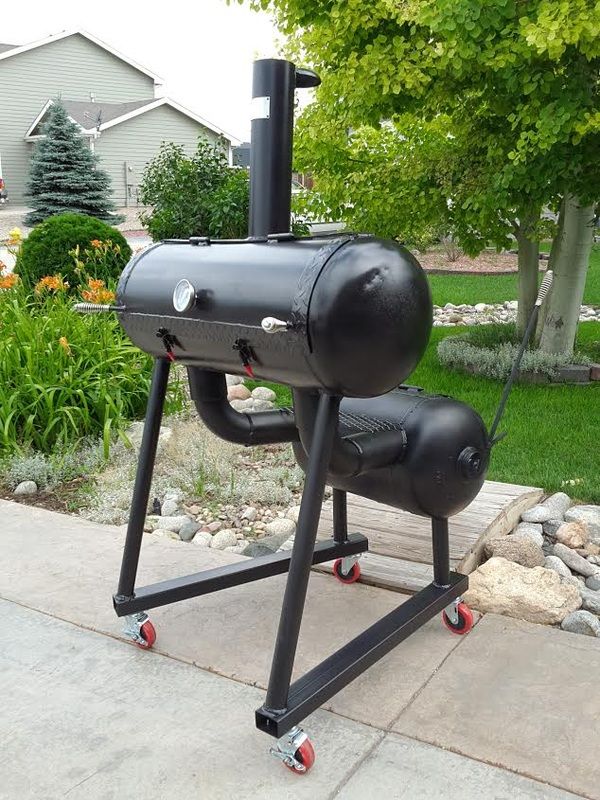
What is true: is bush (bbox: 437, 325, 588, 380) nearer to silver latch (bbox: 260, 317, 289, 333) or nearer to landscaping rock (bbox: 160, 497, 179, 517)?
landscaping rock (bbox: 160, 497, 179, 517)

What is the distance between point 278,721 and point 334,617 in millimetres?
779

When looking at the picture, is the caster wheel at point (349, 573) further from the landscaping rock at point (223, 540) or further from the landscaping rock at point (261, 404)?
the landscaping rock at point (261, 404)

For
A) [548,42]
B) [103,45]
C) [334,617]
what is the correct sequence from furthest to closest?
[103,45], [548,42], [334,617]

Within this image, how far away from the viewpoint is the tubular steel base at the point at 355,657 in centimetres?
198

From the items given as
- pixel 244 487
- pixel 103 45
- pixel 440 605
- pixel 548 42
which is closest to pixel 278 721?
pixel 440 605

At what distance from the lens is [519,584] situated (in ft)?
→ 9.23

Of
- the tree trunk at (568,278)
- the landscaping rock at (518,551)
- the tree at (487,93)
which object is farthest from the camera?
the tree trunk at (568,278)

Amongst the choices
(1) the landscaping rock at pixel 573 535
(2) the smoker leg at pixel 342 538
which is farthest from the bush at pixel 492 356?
(2) the smoker leg at pixel 342 538

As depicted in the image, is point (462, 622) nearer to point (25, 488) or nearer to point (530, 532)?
point (530, 532)

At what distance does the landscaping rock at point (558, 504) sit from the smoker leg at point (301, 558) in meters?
1.89

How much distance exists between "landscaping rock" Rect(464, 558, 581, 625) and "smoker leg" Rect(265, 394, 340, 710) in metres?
0.98

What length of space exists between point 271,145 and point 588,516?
7.35 ft

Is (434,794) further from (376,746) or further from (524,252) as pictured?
(524,252)

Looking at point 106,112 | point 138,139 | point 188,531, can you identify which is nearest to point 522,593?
point 188,531
